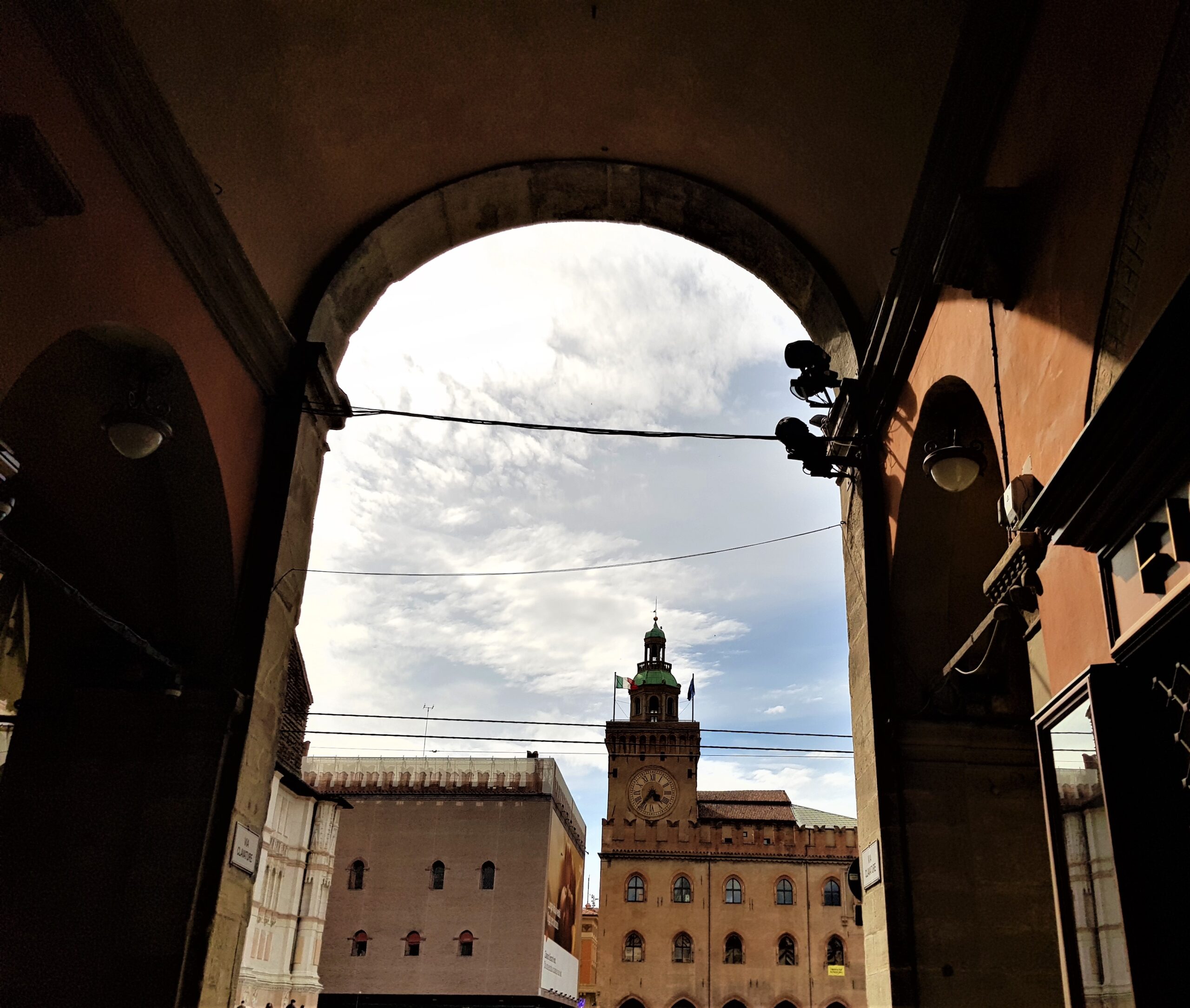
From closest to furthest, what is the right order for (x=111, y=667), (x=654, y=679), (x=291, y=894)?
(x=111, y=667)
(x=291, y=894)
(x=654, y=679)

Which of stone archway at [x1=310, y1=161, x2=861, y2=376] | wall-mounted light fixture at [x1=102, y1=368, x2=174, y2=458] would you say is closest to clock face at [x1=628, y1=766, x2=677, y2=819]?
stone archway at [x1=310, y1=161, x2=861, y2=376]

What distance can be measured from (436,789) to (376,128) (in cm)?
4187

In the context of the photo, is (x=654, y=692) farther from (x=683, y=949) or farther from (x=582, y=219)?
(x=582, y=219)

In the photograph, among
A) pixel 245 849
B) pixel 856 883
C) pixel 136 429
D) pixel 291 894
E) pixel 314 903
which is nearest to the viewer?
pixel 136 429

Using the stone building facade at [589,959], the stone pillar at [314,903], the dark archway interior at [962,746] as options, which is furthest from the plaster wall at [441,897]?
the dark archway interior at [962,746]

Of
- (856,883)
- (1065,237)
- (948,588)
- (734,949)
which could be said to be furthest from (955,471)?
(734,949)

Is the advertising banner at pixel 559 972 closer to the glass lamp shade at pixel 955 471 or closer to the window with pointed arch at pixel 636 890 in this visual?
the window with pointed arch at pixel 636 890

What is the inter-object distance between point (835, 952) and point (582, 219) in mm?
46137

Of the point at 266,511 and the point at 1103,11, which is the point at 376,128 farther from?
the point at 1103,11

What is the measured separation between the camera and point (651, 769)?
177 feet

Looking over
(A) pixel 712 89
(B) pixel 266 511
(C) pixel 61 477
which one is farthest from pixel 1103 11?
(C) pixel 61 477

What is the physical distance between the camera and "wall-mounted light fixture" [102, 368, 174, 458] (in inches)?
211

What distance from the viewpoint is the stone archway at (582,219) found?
7938mm

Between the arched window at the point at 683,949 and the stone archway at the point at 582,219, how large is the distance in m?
44.6
